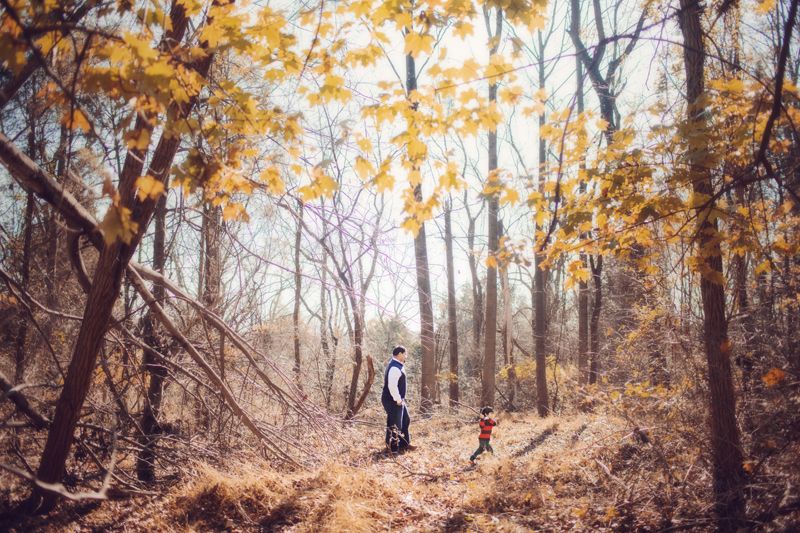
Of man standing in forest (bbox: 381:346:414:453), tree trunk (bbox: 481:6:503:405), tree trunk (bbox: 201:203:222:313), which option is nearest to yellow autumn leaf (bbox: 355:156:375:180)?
tree trunk (bbox: 201:203:222:313)

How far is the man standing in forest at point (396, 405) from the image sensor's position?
704cm

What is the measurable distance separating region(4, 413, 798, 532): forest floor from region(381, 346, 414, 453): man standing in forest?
1425mm

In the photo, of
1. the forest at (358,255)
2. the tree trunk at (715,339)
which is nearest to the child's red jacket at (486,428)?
the forest at (358,255)

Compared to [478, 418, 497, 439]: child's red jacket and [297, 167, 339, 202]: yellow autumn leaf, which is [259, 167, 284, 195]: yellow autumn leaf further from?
[478, 418, 497, 439]: child's red jacket

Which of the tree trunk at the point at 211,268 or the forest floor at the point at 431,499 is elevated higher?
the tree trunk at the point at 211,268

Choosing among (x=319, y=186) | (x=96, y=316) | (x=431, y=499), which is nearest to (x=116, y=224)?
(x=319, y=186)

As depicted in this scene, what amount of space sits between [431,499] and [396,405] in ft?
8.03

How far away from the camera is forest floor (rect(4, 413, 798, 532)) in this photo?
12.6 feet

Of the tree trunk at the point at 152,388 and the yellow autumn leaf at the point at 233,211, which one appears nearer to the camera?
the yellow autumn leaf at the point at 233,211

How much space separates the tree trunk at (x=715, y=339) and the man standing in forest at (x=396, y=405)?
13.9 ft

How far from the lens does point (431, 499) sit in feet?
15.5

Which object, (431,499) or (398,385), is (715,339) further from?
(398,385)

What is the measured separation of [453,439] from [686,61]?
7.06 metres

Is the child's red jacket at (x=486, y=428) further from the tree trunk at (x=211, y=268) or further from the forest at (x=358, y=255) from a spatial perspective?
the tree trunk at (x=211, y=268)
